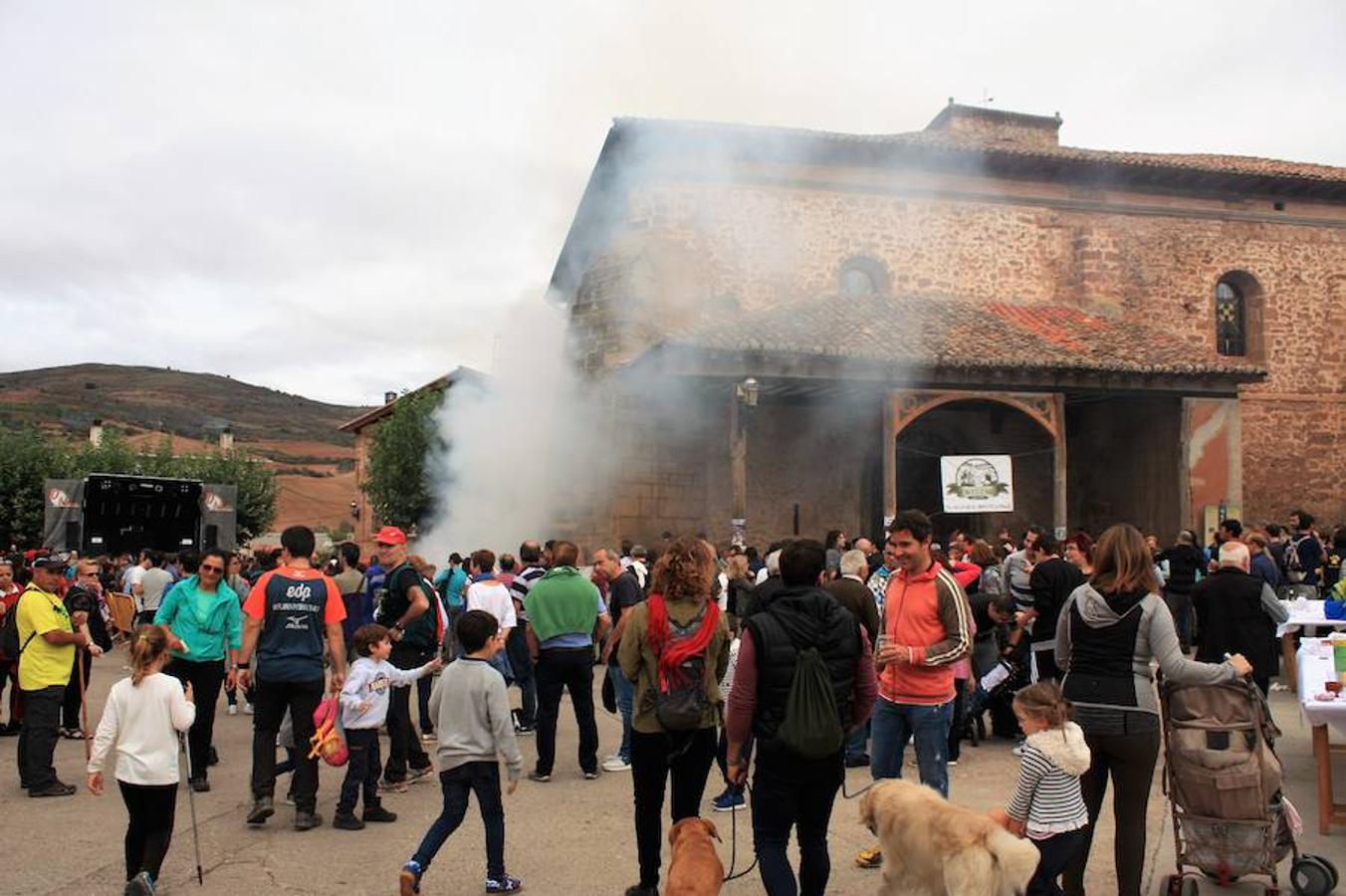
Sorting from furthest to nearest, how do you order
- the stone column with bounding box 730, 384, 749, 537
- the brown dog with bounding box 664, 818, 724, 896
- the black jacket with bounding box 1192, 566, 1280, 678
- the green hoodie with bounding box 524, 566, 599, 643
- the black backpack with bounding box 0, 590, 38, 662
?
the stone column with bounding box 730, 384, 749, 537 → the black backpack with bounding box 0, 590, 38, 662 → the green hoodie with bounding box 524, 566, 599, 643 → the black jacket with bounding box 1192, 566, 1280, 678 → the brown dog with bounding box 664, 818, 724, 896

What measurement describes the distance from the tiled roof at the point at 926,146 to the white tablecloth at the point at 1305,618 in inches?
505

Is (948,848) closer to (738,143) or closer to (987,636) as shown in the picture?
(987,636)

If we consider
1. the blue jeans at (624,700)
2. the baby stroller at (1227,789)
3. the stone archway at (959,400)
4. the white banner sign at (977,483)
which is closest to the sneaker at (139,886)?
the blue jeans at (624,700)

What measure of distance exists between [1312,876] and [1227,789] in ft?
1.65

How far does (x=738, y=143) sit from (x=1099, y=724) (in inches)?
648

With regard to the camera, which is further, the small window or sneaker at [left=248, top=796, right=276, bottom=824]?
the small window

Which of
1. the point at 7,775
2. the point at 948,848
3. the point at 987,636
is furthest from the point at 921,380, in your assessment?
the point at 948,848

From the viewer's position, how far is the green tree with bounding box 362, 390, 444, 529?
85.0 ft

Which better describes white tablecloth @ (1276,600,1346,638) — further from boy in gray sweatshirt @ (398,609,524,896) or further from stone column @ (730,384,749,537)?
stone column @ (730,384,749,537)

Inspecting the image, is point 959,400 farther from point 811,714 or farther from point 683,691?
point 811,714

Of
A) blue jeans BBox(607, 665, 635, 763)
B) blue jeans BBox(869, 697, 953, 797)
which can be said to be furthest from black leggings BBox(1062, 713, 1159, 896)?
blue jeans BBox(607, 665, 635, 763)

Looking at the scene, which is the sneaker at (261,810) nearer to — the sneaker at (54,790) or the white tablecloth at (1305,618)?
the sneaker at (54,790)

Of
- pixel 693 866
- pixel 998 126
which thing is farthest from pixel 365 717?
pixel 998 126

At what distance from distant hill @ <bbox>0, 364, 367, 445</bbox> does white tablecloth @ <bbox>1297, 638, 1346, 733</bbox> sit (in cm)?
6939
